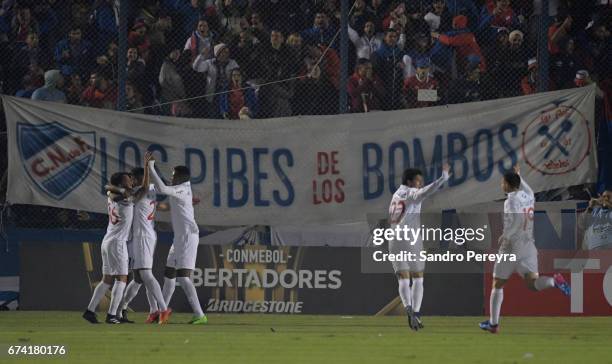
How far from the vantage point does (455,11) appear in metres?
18.1

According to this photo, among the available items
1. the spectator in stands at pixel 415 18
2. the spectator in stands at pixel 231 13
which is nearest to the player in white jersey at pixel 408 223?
the spectator in stands at pixel 415 18

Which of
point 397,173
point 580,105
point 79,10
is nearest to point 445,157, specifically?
point 397,173

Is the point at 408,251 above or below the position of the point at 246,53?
below

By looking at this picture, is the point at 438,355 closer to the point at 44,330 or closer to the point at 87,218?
the point at 44,330

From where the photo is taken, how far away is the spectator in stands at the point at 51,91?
1778 centimetres

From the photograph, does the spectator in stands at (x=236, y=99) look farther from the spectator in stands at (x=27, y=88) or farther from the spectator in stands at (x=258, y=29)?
the spectator in stands at (x=27, y=88)

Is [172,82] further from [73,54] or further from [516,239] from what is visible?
[516,239]

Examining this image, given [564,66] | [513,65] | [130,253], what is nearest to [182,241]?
[130,253]

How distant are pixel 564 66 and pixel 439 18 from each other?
197cm

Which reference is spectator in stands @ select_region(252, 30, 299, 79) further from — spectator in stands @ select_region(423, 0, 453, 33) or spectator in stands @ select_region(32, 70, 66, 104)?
spectator in stands @ select_region(32, 70, 66, 104)

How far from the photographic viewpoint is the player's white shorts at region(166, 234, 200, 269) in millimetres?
15633

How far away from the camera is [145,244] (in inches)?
624

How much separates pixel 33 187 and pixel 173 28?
312 centimetres

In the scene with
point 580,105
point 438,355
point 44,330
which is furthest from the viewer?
point 580,105
